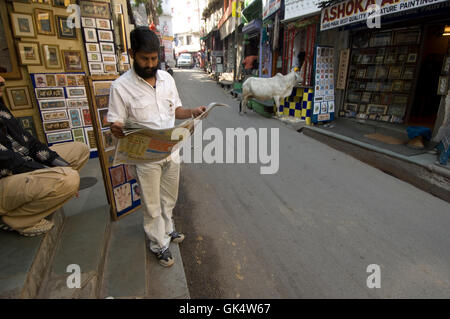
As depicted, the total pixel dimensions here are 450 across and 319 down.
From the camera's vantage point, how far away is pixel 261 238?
2.81 meters

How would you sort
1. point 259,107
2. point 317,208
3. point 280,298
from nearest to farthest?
1. point 280,298
2. point 317,208
3. point 259,107

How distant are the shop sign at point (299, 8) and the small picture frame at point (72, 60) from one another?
5710 mm

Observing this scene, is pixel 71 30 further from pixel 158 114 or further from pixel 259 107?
pixel 259 107

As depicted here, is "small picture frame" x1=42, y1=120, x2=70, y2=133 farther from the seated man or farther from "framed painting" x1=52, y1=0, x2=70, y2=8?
A: the seated man

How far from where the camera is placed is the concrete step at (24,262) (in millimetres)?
1594

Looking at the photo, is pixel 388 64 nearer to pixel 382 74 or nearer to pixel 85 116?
pixel 382 74

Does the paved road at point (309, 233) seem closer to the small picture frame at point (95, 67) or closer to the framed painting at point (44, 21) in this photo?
the small picture frame at point (95, 67)

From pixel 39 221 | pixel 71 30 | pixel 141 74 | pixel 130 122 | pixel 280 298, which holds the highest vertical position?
pixel 71 30

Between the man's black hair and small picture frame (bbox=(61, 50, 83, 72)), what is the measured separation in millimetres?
3019

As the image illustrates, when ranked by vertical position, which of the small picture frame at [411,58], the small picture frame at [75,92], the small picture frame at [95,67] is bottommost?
the small picture frame at [75,92]

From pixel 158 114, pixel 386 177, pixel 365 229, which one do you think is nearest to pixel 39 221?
pixel 158 114

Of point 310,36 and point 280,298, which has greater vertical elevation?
point 310,36

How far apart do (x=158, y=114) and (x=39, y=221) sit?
132 cm

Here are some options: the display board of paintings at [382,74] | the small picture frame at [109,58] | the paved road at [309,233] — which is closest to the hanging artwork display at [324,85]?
the display board of paintings at [382,74]
